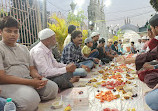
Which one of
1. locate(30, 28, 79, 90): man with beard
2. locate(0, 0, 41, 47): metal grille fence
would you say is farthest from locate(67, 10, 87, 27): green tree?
locate(30, 28, 79, 90): man with beard

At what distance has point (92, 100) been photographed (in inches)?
108

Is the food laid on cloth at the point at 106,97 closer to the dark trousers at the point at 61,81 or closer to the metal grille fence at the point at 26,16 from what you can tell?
the dark trousers at the point at 61,81

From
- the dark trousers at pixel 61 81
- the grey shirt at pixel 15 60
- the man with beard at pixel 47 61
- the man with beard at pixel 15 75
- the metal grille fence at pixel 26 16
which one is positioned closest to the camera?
the man with beard at pixel 15 75

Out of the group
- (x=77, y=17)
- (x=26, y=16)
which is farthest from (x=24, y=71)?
(x=77, y=17)

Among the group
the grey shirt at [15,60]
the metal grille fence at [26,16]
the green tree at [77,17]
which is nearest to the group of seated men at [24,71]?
the grey shirt at [15,60]

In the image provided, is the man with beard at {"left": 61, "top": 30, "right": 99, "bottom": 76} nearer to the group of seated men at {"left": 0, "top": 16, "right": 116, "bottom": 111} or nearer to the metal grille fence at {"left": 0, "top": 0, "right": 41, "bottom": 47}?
the group of seated men at {"left": 0, "top": 16, "right": 116, "bottom": 111}

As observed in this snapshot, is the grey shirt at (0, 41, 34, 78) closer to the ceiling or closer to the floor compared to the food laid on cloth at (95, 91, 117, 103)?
closer to the ceiling

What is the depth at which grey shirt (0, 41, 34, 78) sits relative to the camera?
241 centimetres

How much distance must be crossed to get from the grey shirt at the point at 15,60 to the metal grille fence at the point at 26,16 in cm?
365

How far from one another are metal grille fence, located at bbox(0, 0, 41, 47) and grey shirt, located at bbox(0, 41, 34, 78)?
12.0 feet

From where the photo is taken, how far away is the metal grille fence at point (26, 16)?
6.07 meters

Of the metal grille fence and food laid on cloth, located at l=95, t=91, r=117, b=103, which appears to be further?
the metal grille fence

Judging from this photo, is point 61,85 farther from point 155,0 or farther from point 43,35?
point 155,0

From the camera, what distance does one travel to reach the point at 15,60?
257cm
